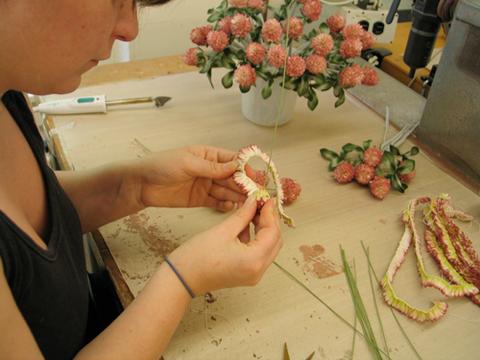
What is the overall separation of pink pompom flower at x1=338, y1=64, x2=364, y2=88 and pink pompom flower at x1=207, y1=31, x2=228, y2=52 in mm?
283

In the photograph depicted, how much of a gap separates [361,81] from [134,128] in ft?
1.90

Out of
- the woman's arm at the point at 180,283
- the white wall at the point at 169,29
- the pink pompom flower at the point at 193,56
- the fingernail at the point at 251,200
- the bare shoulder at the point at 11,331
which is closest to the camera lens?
the bare shoulder at the point at 11,331

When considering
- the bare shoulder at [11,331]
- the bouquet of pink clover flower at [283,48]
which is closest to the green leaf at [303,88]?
the bouquet of pink clover flower at [283,48]

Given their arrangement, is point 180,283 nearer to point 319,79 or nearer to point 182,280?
point 182,280

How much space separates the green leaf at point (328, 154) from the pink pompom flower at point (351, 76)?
16cm

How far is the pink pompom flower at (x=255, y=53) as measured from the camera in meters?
0.98

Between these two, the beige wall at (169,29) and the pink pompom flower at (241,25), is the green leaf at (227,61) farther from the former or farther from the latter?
the beige wall at (169,29)

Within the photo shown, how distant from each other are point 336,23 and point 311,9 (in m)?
0.07

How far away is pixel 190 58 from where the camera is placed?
1.08 metres

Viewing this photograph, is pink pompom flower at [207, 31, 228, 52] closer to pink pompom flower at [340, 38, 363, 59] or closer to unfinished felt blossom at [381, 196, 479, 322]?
pink pompom flower at [340, 38, 363, 59]

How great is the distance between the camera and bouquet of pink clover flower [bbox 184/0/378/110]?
3.25 ft

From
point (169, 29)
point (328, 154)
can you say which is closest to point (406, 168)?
point (328, 154)

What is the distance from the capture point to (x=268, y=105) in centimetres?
113

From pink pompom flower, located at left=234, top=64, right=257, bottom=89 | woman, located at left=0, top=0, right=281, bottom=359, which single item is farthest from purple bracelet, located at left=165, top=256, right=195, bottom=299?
pink pompom flower, located at left=234, top=64, right=257, bottom=89
